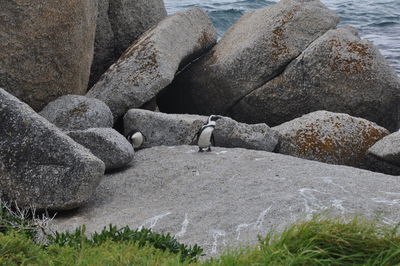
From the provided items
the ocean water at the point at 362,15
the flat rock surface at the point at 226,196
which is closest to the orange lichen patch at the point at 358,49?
the flat rock surface at the point at 226,196

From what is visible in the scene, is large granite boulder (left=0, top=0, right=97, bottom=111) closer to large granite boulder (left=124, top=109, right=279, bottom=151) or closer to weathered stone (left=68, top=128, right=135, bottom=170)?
large granite boulder (left=124, top=109, right=279, bottom=151)

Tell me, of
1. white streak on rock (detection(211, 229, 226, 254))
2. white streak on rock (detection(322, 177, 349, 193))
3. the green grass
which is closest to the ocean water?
white streak on rock (detection(322, 177, 349, 193))

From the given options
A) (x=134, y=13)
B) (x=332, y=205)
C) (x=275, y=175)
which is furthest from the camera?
(x=134, y=13)

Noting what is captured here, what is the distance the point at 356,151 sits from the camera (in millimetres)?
11633

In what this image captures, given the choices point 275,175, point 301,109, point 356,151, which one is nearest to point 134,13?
point 301,109

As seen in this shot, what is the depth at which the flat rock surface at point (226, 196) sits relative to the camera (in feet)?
23.6

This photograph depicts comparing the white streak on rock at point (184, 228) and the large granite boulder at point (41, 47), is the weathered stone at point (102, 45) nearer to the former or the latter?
the large granite boulder at point (41, 47)

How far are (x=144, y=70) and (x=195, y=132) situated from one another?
1800mm

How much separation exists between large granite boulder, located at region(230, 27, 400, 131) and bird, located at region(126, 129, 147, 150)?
2.78 metres

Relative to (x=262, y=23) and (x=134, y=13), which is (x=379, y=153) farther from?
(x=134, y=13)

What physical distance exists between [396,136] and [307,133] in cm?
142

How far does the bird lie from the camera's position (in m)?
11.0

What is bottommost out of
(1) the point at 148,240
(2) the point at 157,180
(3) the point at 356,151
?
(3) the point at 356,151

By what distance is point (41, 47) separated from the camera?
11.0 metres
